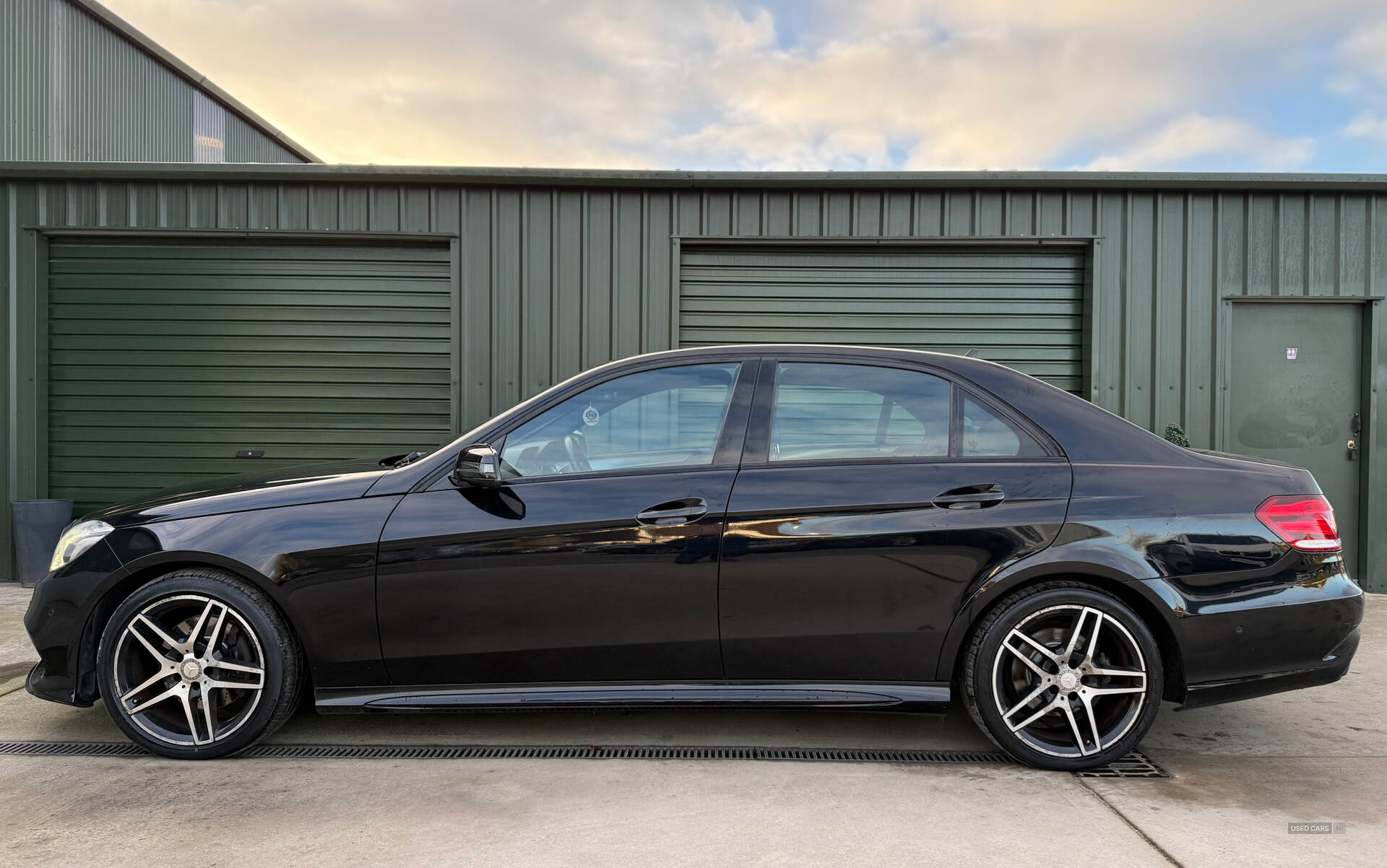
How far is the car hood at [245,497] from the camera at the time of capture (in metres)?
3.11

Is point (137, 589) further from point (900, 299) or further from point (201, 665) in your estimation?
point (900, 299)

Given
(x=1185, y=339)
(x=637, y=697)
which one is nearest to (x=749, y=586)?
(x=637, y=697)

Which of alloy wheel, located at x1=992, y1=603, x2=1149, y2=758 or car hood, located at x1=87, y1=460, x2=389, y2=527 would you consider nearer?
alloy wheel, located at x1=992, y1=603, x2=1149, y2=758

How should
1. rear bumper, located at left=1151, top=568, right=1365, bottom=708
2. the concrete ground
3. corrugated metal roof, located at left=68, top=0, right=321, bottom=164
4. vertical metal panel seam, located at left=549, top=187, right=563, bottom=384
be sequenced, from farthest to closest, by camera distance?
corrugated metal roof, located at left=68, top=0, right=321, bottom=164
vertical metal panel seam, located at left=549, top=187, right=563, bottom=384
rear bumper, located at left=1151, top=568, right=1365, bottom=708
the concrete ground

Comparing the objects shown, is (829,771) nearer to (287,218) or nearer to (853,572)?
(853,572)

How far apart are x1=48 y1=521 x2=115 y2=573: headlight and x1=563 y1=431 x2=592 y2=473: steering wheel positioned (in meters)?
1.81

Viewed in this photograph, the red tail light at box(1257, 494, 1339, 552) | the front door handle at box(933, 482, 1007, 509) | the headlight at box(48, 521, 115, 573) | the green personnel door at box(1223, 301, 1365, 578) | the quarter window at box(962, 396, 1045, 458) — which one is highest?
the green personnel door at box(1223, 301, 1365, 578)

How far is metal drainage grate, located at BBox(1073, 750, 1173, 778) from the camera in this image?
2.98m

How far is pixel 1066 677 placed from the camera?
296cm

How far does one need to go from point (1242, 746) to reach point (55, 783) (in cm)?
454

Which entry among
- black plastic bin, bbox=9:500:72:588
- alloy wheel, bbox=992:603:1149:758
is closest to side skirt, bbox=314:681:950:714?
alloy wheel, bbox=992:603:1149:758

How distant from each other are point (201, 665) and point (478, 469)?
4.25ft

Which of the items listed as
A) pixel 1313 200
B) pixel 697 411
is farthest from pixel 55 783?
pixel 1313 200

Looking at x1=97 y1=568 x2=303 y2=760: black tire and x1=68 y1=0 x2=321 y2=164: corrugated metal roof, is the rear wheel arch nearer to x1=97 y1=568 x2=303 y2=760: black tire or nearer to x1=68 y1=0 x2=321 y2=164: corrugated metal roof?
x1=97 y1=568 x2=303 y2=760: black tire
